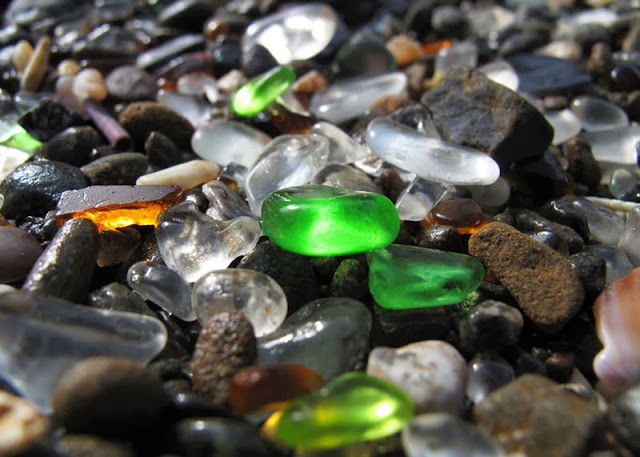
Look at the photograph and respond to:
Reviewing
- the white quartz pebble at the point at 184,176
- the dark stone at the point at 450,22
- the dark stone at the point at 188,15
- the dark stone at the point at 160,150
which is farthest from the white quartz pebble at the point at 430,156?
the dark stone at the point at 188,15

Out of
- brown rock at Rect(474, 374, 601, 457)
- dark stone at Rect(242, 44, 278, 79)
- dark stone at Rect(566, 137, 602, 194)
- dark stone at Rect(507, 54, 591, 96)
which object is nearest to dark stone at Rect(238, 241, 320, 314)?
brown rock at Rect(474, 374, 601, 457)

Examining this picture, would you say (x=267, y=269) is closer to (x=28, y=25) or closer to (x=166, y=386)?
(x=166, y=386)

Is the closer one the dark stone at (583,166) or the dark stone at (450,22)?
the dark stone at (583,166)

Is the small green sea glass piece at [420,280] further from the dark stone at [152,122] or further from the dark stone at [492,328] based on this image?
the dark stone at [152,122]

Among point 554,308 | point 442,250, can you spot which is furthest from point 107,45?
point 554,308

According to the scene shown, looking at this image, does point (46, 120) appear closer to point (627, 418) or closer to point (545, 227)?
point (545, 227)

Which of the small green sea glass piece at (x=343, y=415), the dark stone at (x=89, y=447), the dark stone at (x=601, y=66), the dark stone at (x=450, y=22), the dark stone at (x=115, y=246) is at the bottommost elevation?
the dark stone at (x=601, y=66)

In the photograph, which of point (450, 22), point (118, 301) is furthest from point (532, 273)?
point (450, 22)
